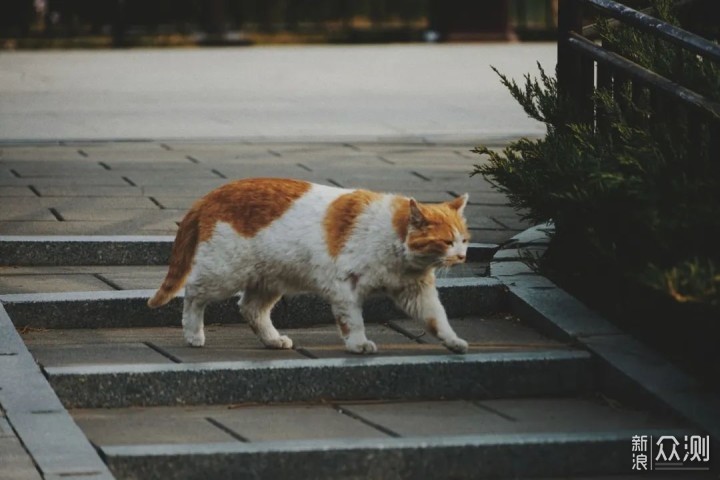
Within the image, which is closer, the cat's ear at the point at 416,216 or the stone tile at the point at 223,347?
the cat's ear at the point at 416,216

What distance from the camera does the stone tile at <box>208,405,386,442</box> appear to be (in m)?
5.34

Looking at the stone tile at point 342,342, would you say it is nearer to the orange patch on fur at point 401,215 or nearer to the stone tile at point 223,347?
the stone tile at point 223,347

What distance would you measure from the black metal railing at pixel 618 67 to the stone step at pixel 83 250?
2.12m

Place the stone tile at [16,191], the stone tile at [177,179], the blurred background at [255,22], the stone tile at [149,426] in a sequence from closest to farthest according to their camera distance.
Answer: the stone tile at [149,426]
the stone tile at [16,191]
the stone tile at [177,179]
the blurred background at [255,22]

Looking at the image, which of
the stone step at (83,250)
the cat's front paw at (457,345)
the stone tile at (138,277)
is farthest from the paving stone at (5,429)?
the stone step at (83,250)

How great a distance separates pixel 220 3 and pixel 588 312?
1531 centimetres

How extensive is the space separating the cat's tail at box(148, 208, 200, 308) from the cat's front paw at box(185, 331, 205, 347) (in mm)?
173

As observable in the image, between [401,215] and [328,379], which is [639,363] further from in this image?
[328,379]

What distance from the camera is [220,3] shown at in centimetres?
2095

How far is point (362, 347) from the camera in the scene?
589 cm

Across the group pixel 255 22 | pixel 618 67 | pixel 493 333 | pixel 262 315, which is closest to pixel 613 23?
pixel 618 67

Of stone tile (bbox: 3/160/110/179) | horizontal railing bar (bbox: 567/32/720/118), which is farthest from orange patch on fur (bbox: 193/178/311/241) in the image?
stone tile (bbox: 3/160/110/179)

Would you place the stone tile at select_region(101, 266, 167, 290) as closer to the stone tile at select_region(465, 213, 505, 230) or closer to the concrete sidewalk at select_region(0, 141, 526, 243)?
the concrete sidewalk at select_region(0, 141, 526, 243)

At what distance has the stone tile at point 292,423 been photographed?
5.34 meters
